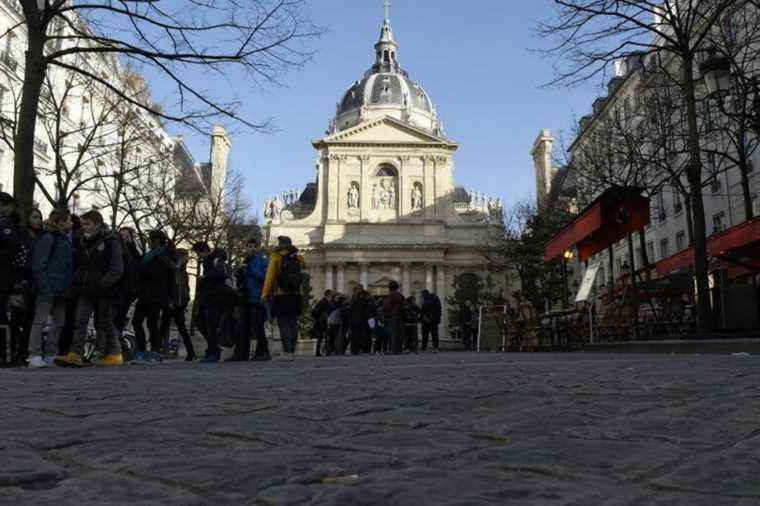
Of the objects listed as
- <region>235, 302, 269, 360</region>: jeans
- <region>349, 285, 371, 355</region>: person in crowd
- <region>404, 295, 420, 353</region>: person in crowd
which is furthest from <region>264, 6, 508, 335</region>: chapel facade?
<region>235, 302, 269, 360</region>: jeans

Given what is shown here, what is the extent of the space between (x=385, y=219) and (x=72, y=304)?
44.8 m

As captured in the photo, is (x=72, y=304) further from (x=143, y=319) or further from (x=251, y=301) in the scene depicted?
(x=251, y=301)

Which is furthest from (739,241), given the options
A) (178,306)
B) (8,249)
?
(8,249)

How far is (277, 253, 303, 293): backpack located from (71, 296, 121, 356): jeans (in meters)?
2.54

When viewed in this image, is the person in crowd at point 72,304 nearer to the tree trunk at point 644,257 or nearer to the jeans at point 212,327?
the jeans at point 212,327

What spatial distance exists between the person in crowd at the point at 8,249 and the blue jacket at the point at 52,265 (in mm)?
327

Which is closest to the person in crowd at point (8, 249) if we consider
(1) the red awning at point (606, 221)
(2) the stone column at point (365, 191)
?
(1) the red awning at point (606, 221)

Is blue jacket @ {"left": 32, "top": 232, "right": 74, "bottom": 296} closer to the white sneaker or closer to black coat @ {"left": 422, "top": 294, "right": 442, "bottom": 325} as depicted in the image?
the white sneaker

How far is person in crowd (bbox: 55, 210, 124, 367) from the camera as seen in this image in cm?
750

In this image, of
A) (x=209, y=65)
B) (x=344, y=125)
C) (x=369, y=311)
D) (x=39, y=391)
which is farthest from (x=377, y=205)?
(x=39, y=391)

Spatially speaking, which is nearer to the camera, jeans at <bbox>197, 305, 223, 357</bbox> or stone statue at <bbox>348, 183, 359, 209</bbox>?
jeans at <bbox>197, 305, 223, 357</bbox>

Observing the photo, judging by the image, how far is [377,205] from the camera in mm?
53719

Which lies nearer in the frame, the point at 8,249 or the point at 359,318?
the point at 8,249

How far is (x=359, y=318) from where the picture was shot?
54.6 ft
